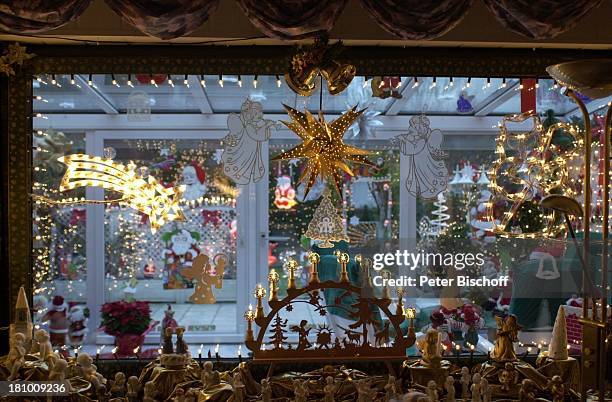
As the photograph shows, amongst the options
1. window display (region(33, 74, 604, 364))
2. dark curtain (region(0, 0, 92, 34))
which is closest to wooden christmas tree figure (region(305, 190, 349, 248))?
window display (region(33, 74, 604, 364))

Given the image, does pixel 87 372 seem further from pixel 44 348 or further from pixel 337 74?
pixel 337 74

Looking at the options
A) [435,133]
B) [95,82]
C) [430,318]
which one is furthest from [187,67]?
[430,318]

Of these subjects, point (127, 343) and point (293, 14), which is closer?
point (293, 14)

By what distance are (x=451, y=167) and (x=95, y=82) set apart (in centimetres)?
269

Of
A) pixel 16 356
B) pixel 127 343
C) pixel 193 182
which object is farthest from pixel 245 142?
pixel 16 356

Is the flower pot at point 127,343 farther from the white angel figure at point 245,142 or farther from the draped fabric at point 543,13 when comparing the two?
the draped fabric at point 543,13

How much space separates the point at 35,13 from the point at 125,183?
3.88 feet

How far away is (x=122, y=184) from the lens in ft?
10.6

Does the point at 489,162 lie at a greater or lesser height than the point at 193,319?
greater

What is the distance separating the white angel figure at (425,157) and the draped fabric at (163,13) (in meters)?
1.66

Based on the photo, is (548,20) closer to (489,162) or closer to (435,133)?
(435,133)

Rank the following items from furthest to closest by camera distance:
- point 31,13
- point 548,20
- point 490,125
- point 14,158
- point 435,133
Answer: point 490,125 → point 435,133 → point 14,158 → point 548,20 → point 31,13

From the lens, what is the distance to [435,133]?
11.7 ft

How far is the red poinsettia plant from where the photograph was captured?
3.55m
